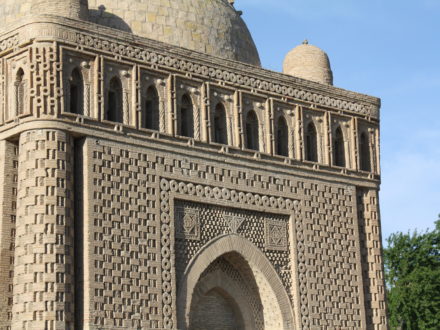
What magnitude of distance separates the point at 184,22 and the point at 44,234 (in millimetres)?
5549

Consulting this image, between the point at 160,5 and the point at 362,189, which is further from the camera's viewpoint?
the point at 362,189

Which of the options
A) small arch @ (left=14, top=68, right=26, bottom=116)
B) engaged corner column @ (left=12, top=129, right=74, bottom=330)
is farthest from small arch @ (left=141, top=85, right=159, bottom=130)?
small arch @ (left=14, top=68, right=26, bottom=116)

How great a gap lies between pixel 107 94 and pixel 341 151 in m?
5.50

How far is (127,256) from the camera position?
1725 cm

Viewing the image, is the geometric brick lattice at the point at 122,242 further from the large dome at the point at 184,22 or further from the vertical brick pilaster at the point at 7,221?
the large dome at the point at 184,22

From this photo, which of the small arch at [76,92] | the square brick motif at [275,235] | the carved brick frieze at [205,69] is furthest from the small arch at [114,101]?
the square brick motif at [275,235]

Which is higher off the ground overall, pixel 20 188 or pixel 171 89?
pixel 171 89

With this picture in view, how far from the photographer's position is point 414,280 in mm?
29844

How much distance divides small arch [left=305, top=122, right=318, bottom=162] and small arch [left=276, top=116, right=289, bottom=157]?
1.72 feet

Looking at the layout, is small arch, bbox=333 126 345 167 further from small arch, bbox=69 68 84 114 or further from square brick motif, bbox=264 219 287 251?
small arch, bbox=69 68 84 114

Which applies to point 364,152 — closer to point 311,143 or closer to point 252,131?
point 311,143

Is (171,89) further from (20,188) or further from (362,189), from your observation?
(362,189)

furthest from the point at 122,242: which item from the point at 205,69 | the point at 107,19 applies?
the point at 107,19

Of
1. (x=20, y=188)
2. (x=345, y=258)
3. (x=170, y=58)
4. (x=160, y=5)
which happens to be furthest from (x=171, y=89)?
(x=345, y=258)
